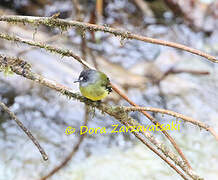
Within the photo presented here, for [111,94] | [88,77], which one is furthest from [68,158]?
[88,77]

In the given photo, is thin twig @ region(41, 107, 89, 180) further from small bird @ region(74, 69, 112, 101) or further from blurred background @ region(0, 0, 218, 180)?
small bird @ region(74, 69, 112, 101)

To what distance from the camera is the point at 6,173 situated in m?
4.16

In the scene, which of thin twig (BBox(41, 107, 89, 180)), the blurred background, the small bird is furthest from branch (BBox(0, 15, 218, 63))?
thin twig (BBox(41, 107, 89, 180))

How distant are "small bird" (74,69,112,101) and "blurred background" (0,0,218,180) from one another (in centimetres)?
66

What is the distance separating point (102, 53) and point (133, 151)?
2.64 metres

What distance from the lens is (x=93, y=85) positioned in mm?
2580

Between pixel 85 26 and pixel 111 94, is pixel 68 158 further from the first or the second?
pixel 85 26

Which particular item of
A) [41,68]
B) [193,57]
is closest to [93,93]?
[41,68]

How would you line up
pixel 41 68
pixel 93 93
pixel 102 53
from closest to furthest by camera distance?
1. pixel 93 93
2. pixel 41 68
3. pixel 102 53

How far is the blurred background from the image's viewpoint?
4477 mm

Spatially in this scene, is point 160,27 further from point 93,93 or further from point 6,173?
point 93,93

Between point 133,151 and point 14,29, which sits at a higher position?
point 14,29

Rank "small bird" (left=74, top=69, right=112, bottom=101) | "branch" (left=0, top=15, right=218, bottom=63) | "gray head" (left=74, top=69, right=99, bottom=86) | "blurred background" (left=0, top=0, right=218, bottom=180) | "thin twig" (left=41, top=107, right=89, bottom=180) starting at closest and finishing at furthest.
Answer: "branch" (left=0, top=15, right=218, bottom=63), "small bird" (left=74, top=69, right=112, bottom=101), "gray head" (left=74, top=69, right=99, bottom=86), "thin twig" (left=41, top=107, right=89, bottom=180), "blurred background" (left=0, top=0, right=218, bottom=180)

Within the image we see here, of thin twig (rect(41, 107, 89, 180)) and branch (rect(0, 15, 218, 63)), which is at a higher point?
branch (rect(0, 15, 218, 63))
